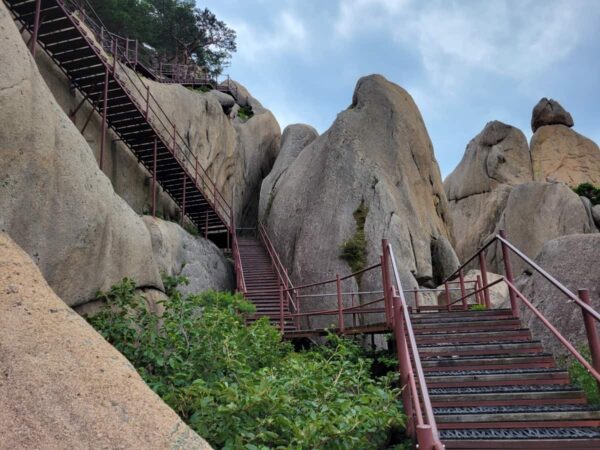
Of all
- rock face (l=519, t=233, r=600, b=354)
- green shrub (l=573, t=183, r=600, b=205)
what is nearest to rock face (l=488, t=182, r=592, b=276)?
green shrub (l=573, t=183, r=600, b=205)

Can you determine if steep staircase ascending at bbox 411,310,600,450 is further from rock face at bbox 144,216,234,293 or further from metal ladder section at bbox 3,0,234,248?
metal ladder section at bbox 3,0,234,248

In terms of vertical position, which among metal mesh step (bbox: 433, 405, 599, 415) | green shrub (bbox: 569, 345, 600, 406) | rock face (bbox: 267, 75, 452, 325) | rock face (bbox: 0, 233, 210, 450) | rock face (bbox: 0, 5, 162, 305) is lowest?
metal mesh step (bbox: 433, 405, 599, 415)

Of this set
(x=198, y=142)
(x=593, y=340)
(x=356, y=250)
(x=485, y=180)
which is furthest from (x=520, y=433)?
(x=485, y=180)

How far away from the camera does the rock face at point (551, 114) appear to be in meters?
32.7

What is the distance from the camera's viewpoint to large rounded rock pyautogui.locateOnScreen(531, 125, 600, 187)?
30.1 m

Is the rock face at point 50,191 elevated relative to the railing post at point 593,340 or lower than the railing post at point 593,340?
elevated

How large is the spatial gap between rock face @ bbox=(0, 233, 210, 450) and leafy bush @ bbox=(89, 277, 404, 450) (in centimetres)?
49

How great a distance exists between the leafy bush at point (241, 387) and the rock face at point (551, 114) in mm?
32479

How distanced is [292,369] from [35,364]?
2300 millimetres

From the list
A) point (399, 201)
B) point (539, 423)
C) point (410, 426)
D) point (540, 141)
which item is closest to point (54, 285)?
point (410, 426)

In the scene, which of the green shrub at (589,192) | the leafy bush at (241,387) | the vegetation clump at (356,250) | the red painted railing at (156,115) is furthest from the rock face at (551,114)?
the leafy bush at (241,387)

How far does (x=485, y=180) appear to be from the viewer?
101 feet

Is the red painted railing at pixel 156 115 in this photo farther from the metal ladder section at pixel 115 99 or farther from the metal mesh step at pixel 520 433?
the metal mesh step at pixel 520 433

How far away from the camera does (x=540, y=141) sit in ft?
106
